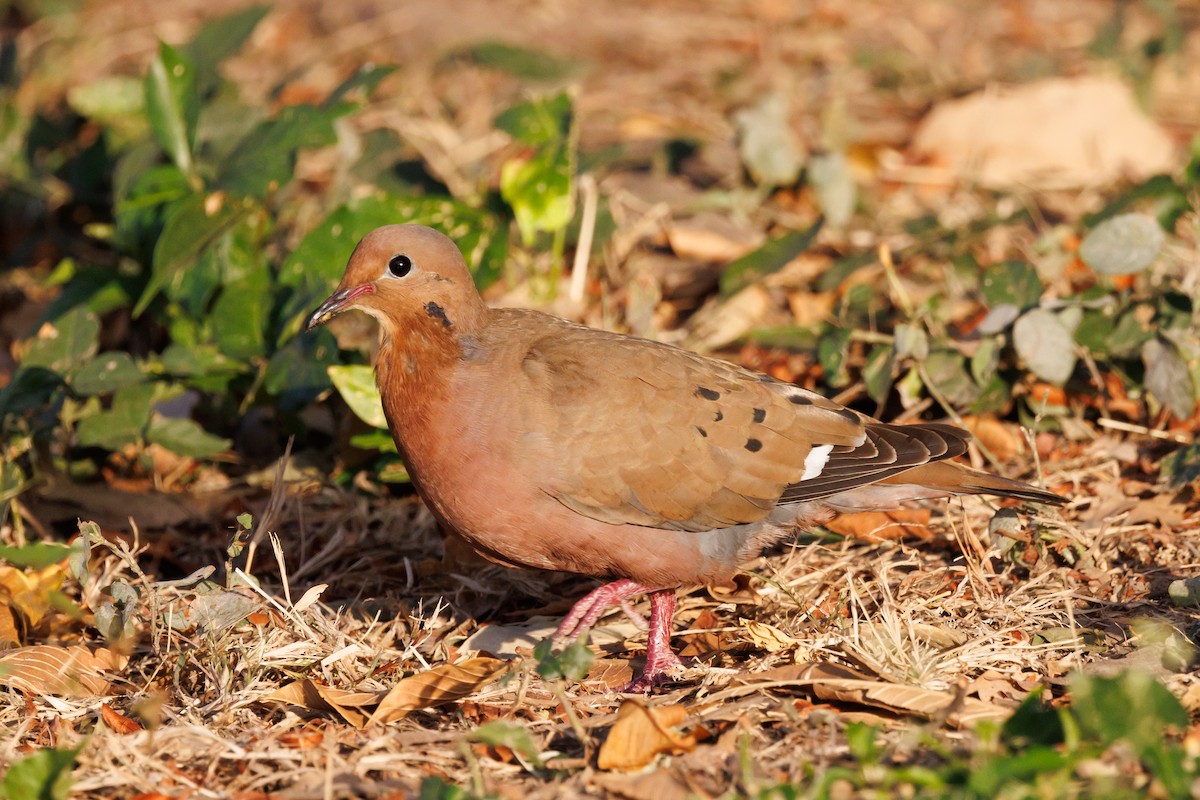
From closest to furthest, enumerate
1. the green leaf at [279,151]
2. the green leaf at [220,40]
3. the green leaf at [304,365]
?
the green leaf at [304,365] < the green leaf at [279,151] < the green leaf at [220,40]

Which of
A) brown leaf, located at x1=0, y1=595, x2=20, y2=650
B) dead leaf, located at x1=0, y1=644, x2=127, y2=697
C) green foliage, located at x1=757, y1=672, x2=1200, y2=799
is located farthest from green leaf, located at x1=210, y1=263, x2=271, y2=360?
green foliage, located at x1=757, y1=672, x2=1200, y2=799

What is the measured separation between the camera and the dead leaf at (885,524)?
455 cm

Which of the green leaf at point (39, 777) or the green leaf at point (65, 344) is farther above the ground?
the green leaf at point (65, 344)

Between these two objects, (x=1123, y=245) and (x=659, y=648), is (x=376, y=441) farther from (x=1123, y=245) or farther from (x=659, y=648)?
(x=1123, y=245)

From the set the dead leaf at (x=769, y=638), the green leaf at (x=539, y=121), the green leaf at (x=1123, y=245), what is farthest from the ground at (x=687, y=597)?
the green leaf at (x=539, y=121)

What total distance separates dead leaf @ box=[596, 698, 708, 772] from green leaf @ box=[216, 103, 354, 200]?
2.86 m

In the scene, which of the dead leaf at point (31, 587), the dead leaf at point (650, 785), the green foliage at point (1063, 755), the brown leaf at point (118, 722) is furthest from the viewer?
the dead leaf at point (31, 587)

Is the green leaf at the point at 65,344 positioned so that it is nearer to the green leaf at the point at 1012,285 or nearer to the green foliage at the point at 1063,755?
the green foliage at the point at 1063,755

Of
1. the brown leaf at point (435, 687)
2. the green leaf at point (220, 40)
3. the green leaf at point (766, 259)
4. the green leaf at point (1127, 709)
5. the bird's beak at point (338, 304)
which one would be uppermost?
the green leaf at point (220, 40)

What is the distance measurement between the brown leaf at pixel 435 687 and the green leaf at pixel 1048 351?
231 centimetres

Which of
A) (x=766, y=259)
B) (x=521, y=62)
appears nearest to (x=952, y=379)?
(x=766, y=259)

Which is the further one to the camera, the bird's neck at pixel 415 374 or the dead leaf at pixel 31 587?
the dead leaf at pixel 31 587

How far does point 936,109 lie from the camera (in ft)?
24.4

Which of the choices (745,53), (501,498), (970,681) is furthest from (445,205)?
(745,53)
